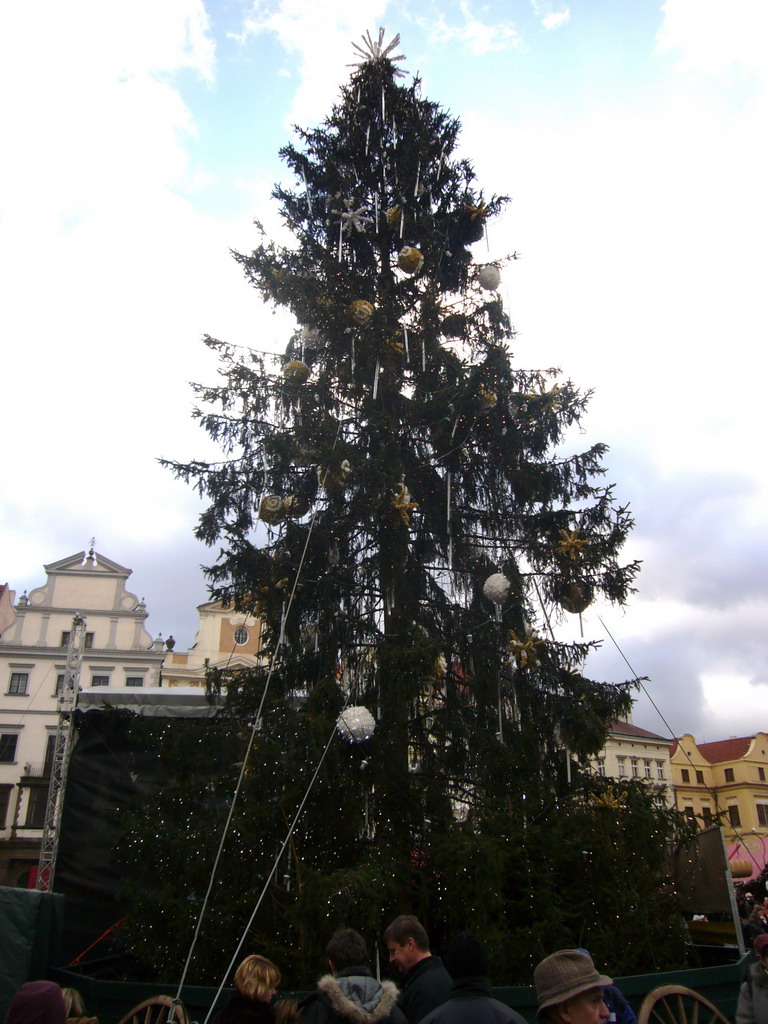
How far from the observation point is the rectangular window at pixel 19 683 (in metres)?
30.0

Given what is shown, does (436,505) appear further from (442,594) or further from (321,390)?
(321,390)

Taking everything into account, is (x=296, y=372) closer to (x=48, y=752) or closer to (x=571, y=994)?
(x=571, y=994)

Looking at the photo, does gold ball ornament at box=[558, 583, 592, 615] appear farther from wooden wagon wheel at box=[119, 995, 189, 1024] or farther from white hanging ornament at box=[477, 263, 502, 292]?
wooden wagon wheel at box=[119, 995, 189, 1024]

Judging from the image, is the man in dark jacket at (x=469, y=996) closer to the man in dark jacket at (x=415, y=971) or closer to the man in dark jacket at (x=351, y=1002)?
the man in dark jacket at (x=351, y=1002)

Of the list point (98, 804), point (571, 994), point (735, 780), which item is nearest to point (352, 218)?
point (98, 804)

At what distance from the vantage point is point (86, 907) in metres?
11.5

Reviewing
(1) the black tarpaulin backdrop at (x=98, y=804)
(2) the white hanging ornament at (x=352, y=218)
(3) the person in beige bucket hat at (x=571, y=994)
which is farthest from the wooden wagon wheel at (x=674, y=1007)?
(2) the white hanging ornament at (x=352, y=218)

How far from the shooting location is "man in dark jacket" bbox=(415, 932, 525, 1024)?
3.21 m

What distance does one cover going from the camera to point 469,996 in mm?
3309

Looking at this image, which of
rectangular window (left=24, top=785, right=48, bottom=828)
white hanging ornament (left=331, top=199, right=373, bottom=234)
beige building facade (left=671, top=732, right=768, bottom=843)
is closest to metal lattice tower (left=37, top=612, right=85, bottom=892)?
white hanging ornament (left=331, top=199, right=373, bottom=234)

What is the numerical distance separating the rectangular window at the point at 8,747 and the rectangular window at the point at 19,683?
1.57 metres

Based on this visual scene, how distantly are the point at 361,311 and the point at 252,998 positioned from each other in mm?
8144

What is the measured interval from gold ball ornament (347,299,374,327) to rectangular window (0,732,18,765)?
25.5 meters

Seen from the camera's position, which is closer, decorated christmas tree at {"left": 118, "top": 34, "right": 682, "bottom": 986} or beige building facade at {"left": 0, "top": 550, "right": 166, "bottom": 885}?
decorated christmas tree at {"left": 118, "top": 34, "right": 682, "bottom": 986}
